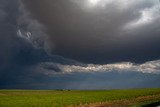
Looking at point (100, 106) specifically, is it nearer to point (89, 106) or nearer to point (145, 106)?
point (89, 106)

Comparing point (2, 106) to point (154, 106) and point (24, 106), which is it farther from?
point (154, 106)

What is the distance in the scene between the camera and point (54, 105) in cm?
5881

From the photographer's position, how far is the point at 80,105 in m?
62.8

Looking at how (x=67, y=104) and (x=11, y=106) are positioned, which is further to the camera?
(x=67, y=104)

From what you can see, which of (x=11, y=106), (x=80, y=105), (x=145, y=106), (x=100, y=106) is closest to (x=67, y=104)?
(x=80, y=105)

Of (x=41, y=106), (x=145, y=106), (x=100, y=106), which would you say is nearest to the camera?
(x=145, y=106)

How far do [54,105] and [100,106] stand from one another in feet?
30.7

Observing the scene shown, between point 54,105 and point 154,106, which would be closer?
point 154,106

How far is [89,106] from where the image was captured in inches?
2420

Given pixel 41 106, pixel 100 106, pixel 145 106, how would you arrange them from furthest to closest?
pixel 100 106 → pixel 41 106 → pixel 145 106

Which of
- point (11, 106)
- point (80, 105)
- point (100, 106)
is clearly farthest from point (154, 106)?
point (11, 106)

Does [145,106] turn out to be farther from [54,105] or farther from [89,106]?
[54,105]

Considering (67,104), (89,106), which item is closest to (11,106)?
(67,104)

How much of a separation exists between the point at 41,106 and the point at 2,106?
7.32 m
